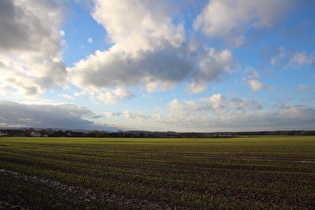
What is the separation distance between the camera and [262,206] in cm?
999

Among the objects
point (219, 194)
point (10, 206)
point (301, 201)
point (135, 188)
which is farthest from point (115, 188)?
point (301, 201)

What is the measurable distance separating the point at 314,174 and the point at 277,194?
933 cm

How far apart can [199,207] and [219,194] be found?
2.79 meters

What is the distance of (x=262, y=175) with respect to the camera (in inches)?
694

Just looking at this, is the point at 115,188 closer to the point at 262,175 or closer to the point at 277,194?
the point at 277,194

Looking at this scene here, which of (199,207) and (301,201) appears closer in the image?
(199,207)

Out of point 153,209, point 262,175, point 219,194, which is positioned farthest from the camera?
point 262,175

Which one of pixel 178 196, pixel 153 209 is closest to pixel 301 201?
pixel 178 196

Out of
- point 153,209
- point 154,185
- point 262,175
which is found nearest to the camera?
point 153,209

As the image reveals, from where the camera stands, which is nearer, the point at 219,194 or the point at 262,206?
the point at 262,206

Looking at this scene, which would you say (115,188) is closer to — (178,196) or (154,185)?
(154,185)

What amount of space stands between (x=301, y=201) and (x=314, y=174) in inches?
380

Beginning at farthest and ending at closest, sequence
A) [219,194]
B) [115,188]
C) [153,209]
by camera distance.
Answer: [115,188] → [219,194] → [153,209]

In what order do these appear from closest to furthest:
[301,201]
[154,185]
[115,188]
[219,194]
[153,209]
Result: 1. [153,209]
2. [301,201]
3. [219,194]
4. [115,188]
5. [154,185]
